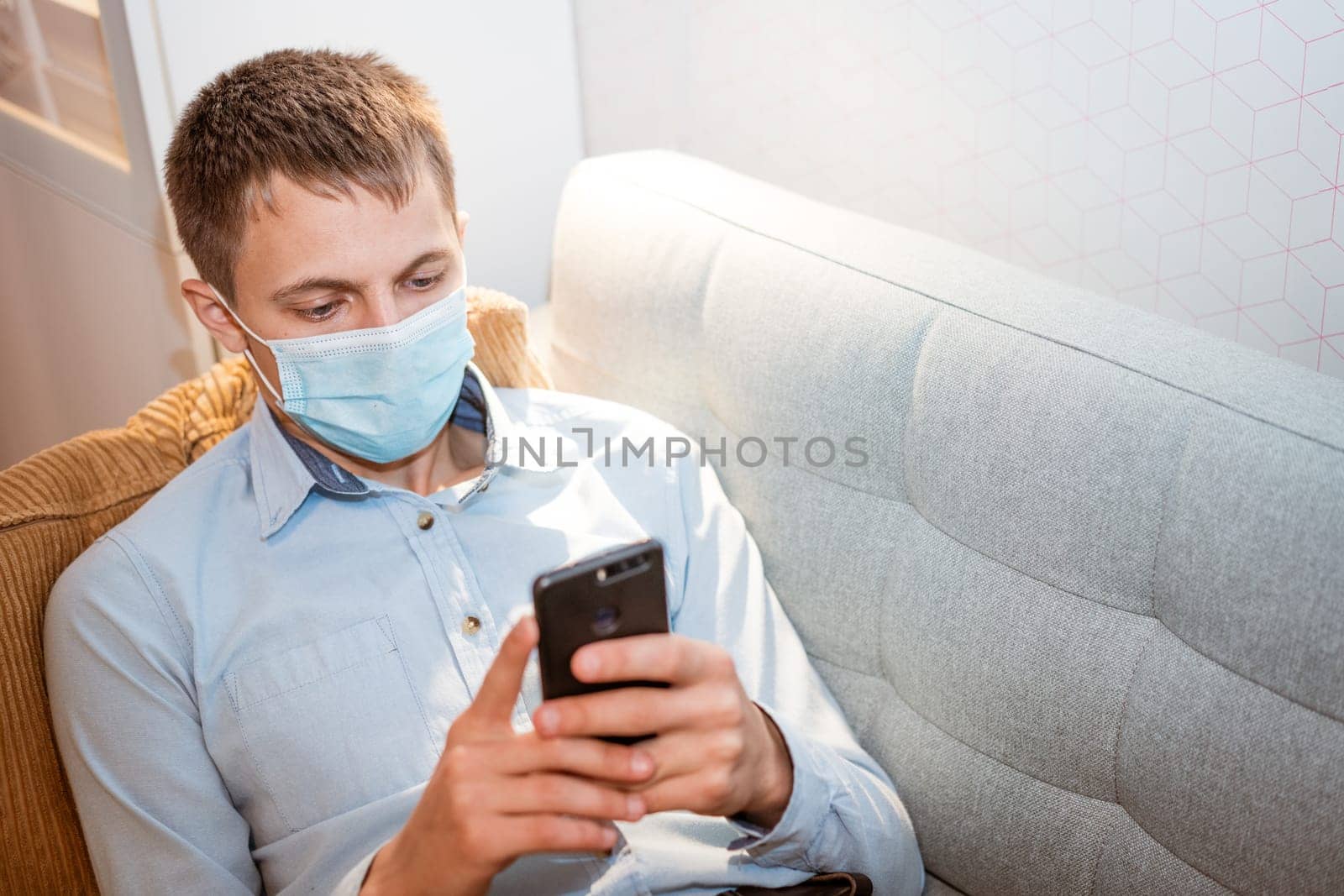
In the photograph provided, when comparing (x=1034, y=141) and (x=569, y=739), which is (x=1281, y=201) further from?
(x=569, y=739)

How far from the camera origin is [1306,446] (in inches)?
34.9

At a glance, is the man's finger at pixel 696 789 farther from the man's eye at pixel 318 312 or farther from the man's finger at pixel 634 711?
the man's eye at pixel 318 312

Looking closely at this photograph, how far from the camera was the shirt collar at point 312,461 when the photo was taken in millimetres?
1156

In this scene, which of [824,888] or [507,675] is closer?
[507,675]

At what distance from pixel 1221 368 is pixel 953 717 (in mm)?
414

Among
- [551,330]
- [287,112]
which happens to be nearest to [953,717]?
[551,330]

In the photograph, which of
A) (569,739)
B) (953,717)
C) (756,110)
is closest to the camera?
(569,739)

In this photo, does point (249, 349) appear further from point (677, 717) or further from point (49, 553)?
point (677, 717)

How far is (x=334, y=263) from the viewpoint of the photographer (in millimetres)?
1106

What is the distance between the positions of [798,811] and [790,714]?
0.59ft

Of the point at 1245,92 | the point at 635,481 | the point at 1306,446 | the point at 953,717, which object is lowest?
the point at 953,717

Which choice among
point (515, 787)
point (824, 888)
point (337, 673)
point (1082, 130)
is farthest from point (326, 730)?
point (1082, 130)

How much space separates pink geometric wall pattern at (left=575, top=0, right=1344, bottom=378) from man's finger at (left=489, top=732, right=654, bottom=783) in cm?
95

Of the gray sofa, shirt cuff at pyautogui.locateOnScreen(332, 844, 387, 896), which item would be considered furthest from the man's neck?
shirt cuff at pyautogui.locateOnScreen(332, 844, 387, 896)
